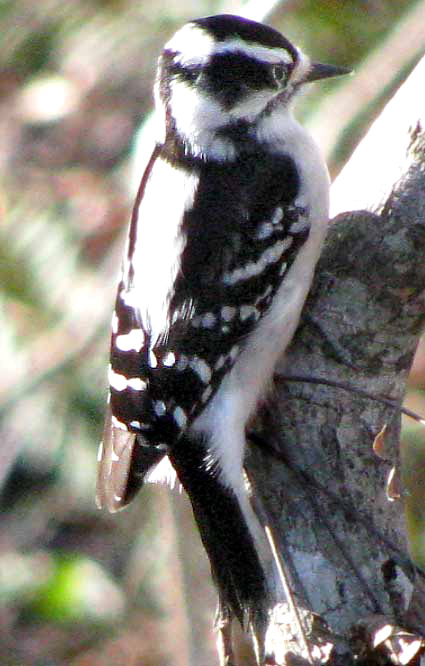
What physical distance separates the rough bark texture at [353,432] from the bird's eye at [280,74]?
549 millimetres

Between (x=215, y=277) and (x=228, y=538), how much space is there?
1.87 ft

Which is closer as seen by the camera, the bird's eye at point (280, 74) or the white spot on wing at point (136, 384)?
the white spot on wing at point (136, 384)

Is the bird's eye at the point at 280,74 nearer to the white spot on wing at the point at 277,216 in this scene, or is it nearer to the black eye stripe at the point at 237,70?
the black eye stripe at the point at 237,70

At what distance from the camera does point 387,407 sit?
246 centimetres

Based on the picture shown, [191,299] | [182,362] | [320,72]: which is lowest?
[182,362]

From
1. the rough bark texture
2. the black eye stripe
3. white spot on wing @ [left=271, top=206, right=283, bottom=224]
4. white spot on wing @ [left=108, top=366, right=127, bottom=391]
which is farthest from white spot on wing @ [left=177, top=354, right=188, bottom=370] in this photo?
the black eye stripe

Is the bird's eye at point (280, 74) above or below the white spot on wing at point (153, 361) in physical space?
above

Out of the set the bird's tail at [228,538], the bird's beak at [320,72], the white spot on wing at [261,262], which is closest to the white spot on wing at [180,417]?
the bird's tail at [228,538]

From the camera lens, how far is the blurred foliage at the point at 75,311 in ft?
13.4

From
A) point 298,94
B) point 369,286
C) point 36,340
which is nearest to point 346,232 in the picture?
point 369,286

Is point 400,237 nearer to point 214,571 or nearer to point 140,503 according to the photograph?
point 214,571

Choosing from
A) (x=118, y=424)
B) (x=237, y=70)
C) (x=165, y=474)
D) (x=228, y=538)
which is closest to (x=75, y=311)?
(x=165, y=474)

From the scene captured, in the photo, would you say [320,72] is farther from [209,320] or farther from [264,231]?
[209,320]

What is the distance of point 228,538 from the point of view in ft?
8.29
